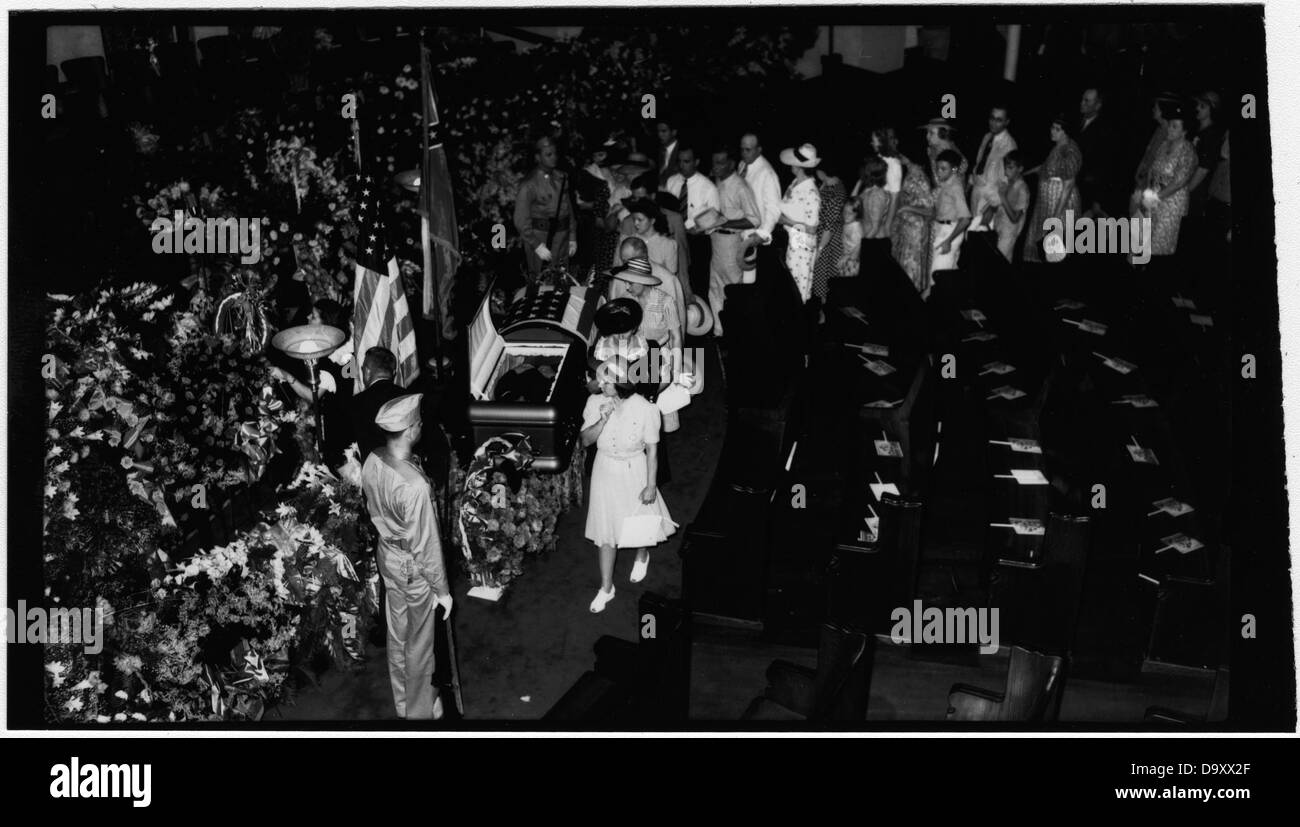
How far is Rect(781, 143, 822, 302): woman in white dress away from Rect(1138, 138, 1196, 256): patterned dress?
2.74 m

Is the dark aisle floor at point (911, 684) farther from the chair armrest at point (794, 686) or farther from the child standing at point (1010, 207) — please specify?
the child standing at point (1010, 207)

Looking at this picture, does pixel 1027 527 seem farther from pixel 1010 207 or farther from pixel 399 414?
pixel 1010 207

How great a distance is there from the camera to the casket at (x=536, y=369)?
8531 mm

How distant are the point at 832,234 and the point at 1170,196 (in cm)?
272

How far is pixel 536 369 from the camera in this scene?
362 inches

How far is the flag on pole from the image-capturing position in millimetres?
7426

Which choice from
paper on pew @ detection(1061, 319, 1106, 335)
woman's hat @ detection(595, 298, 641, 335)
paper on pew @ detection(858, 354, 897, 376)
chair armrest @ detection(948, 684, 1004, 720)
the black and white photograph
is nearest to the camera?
chair armrest @ detection(948, 684, 1004, 720)

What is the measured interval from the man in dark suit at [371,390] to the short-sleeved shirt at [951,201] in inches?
203

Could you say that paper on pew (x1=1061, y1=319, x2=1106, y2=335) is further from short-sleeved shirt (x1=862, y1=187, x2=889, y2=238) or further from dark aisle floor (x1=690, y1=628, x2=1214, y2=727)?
dark aisle floor (x1=690, y1=628, x2=1214, y2=727)

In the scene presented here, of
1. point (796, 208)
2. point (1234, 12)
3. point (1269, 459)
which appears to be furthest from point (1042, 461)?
point (796, 208)

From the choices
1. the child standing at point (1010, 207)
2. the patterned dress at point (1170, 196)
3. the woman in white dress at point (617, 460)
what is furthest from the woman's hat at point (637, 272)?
the patterned dress at point (1170, 196)

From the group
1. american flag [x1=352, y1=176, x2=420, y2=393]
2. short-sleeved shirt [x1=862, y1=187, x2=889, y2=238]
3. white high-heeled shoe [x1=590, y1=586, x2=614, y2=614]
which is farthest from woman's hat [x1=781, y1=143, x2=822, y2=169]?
white high-heeled shoe [x1=590, y1=586, x2=614, y2=614]

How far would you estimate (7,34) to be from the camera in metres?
5.95

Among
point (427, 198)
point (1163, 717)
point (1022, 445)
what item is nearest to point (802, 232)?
point (1022, 445)
